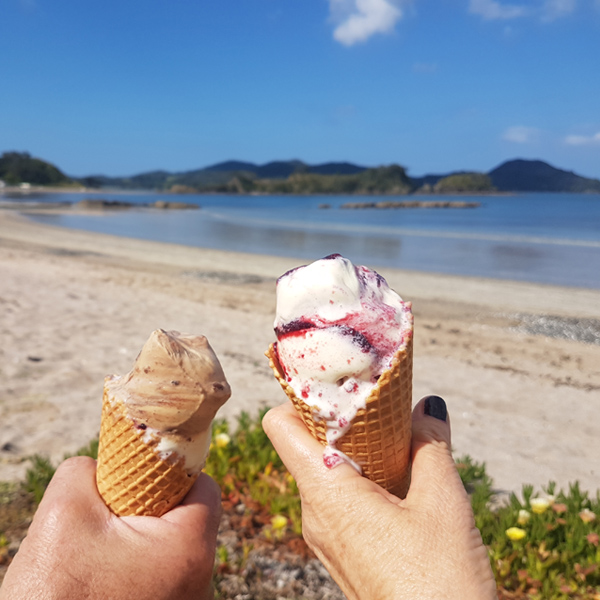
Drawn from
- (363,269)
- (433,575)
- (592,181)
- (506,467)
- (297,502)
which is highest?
(592,181)

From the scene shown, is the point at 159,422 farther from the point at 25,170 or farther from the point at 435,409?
the point at 25,170

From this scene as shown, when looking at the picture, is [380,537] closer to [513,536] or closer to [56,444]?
Result: [513,536]

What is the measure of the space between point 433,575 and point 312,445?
26.4 inches

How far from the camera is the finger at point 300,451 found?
75.4 inches

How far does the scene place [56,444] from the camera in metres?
4.44

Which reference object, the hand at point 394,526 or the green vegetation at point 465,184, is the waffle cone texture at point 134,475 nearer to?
the hand at point 394,526

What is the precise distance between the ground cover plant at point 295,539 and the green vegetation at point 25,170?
142839 millimetres

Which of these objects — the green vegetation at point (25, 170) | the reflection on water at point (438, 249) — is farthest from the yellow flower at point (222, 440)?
the green vegetation at point (25, 170)

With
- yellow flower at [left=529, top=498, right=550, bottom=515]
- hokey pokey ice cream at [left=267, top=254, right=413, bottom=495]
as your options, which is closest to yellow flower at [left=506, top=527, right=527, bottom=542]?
yellow flower at [left=529, top=498, right=550, bottom=515]

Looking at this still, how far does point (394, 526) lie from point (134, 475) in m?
1.03

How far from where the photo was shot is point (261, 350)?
770 cm

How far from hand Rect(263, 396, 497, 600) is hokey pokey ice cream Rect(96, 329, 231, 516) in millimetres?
384

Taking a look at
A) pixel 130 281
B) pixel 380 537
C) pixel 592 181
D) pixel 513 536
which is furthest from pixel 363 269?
pixel 592 181

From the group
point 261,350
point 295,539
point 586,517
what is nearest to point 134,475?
point 295,539
